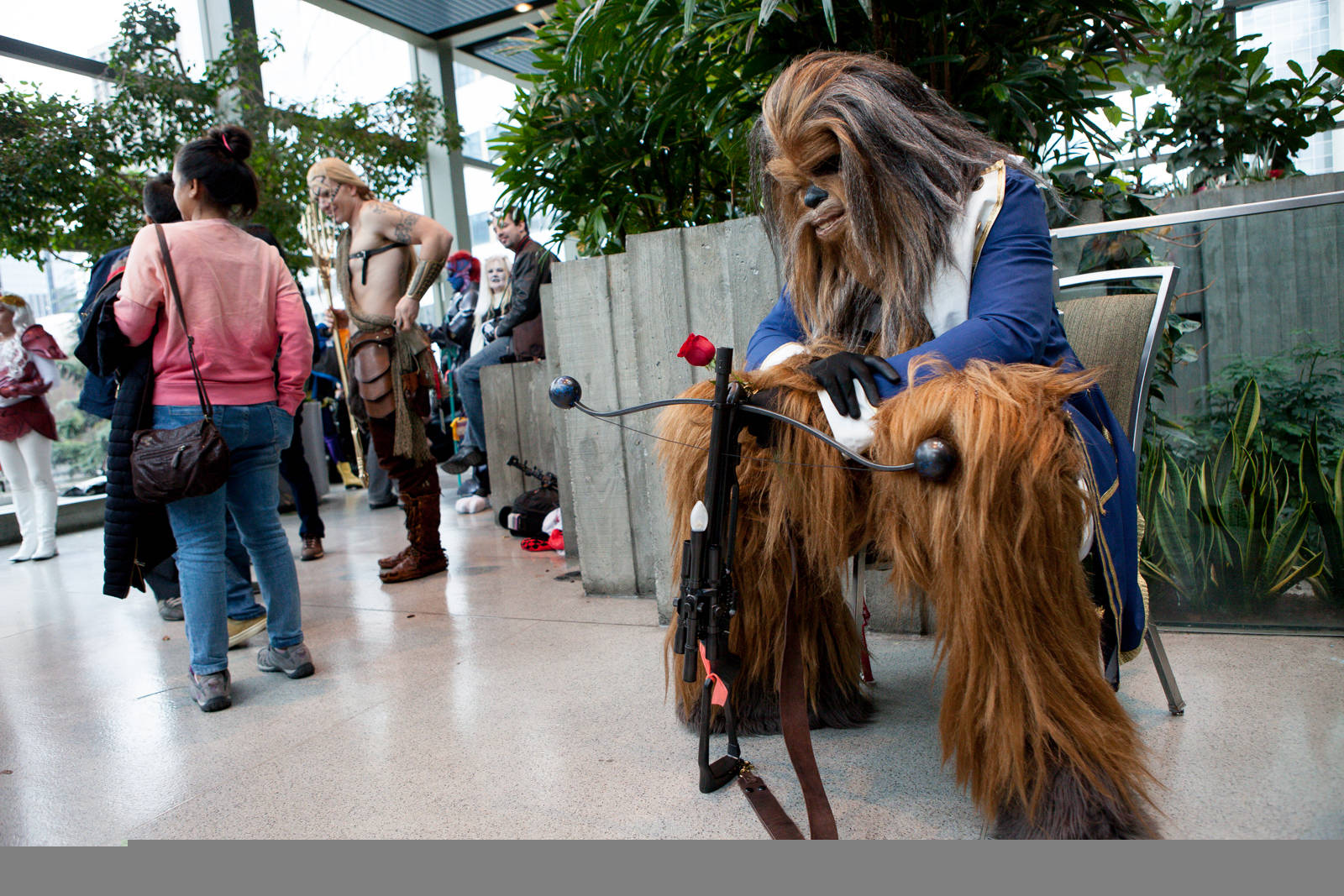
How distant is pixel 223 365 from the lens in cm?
247

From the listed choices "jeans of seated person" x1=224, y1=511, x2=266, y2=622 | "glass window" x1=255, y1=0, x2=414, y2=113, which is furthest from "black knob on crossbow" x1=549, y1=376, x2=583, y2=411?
"glass window" x1=255, y1=0, x2=414, y2=113

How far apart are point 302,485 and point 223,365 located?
2161 millimetres

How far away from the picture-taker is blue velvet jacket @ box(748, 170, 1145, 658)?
1.47 meters

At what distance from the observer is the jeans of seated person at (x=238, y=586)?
10.2 ft

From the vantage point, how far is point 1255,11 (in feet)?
22.1

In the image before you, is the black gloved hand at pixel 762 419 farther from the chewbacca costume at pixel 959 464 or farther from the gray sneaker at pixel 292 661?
the gray sneaker at pixel 292 661

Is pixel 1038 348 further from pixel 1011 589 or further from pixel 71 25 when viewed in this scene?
pixel 71 25

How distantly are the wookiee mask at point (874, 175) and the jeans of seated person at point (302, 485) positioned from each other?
333 centimetres

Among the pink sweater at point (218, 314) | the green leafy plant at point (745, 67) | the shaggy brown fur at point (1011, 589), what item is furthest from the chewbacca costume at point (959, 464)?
the pink sweater at point (218, 314)

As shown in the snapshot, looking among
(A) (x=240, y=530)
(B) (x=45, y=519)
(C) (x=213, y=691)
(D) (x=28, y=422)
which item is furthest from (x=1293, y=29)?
(B) (x=45, y=519)

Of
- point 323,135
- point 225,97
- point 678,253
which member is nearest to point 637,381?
point 678,253

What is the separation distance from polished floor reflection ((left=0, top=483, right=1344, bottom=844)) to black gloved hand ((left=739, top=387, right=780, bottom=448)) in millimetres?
557

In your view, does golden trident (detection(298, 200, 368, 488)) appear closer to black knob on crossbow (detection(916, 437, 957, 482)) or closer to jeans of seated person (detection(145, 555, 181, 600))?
jeans of seated person (detection(145, 555, 181, 600))

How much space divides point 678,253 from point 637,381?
1.53ft
